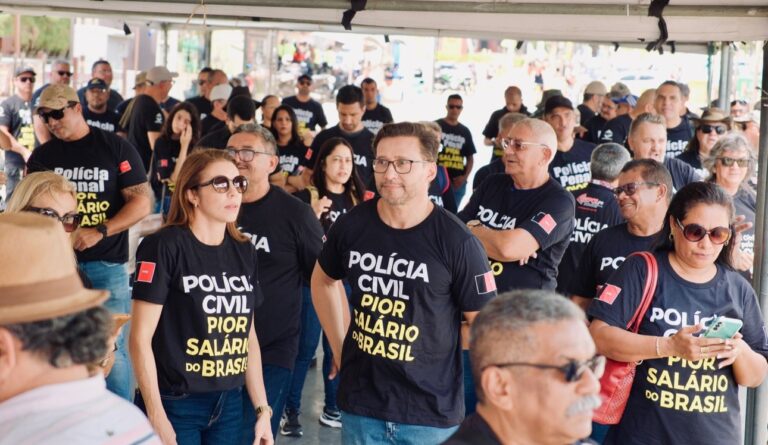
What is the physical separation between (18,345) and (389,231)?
2074 mm

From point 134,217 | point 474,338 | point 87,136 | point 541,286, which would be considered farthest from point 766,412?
point 87,136

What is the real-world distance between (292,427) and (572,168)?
9.50ft

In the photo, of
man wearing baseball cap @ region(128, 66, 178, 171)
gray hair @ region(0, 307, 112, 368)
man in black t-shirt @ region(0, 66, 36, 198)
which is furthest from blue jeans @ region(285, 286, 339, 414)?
man in black t-shirt @ region(0, 66, 36, 198)

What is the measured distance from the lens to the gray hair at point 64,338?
204 cm

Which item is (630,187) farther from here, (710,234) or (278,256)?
(278,256)

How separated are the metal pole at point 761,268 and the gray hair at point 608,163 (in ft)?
3.17

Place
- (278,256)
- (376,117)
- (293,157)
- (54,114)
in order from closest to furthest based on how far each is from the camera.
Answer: (278,256), (54,114), (293,157), (376,117)

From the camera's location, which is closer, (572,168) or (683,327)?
(683,327)

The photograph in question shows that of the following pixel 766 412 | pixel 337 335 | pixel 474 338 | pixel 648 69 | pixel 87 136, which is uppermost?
pixel 648 69

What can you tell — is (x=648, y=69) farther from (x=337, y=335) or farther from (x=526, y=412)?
(x=526, y=412)

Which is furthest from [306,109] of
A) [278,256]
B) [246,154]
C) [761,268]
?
[761,268]

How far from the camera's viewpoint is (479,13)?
604 cm

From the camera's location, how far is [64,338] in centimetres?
208

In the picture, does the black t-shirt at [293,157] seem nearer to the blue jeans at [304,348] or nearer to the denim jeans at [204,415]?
the blue jeans at [304,348]
